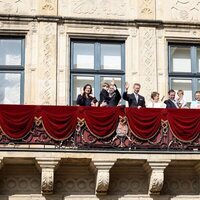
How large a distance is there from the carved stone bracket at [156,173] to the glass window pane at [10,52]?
464 cm

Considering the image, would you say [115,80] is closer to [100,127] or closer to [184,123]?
[100,127]

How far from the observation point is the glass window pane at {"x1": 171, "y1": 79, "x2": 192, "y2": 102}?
2073 centimetres

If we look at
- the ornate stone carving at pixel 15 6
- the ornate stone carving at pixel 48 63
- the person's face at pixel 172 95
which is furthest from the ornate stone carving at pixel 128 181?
the ornate stone carving at pixel 15 6

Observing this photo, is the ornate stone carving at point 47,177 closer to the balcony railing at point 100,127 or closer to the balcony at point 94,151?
the balcony at point 94,151

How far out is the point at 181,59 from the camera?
69.0 ft

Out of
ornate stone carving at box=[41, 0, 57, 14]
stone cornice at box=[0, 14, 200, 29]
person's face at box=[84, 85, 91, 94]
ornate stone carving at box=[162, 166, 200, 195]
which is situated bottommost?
ornate stone carving at box=[162, 166, 200, 195]

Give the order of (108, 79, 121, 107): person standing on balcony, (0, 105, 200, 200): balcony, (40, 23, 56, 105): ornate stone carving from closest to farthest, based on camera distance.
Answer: (0, 105, 200, 200): balcony → (108, 79, 121, 107): person standing on balcony → (40, 23, 56, 105): ornate stone carving

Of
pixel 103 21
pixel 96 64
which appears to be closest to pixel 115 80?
pixel 96 64

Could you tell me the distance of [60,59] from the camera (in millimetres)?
20172

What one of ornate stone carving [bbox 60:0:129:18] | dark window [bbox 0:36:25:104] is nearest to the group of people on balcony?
dark window [bbox 0:36:25:104]

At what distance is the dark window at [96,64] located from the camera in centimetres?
2042

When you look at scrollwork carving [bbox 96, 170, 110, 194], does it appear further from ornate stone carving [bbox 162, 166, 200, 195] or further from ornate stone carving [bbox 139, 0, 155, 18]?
ornate stone carving [bbox 139, 0, 155, 18]

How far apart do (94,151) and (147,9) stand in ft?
15.6

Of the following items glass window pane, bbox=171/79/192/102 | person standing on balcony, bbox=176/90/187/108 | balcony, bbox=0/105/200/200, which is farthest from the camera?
glass window pane, bbox=171/79/192/102
